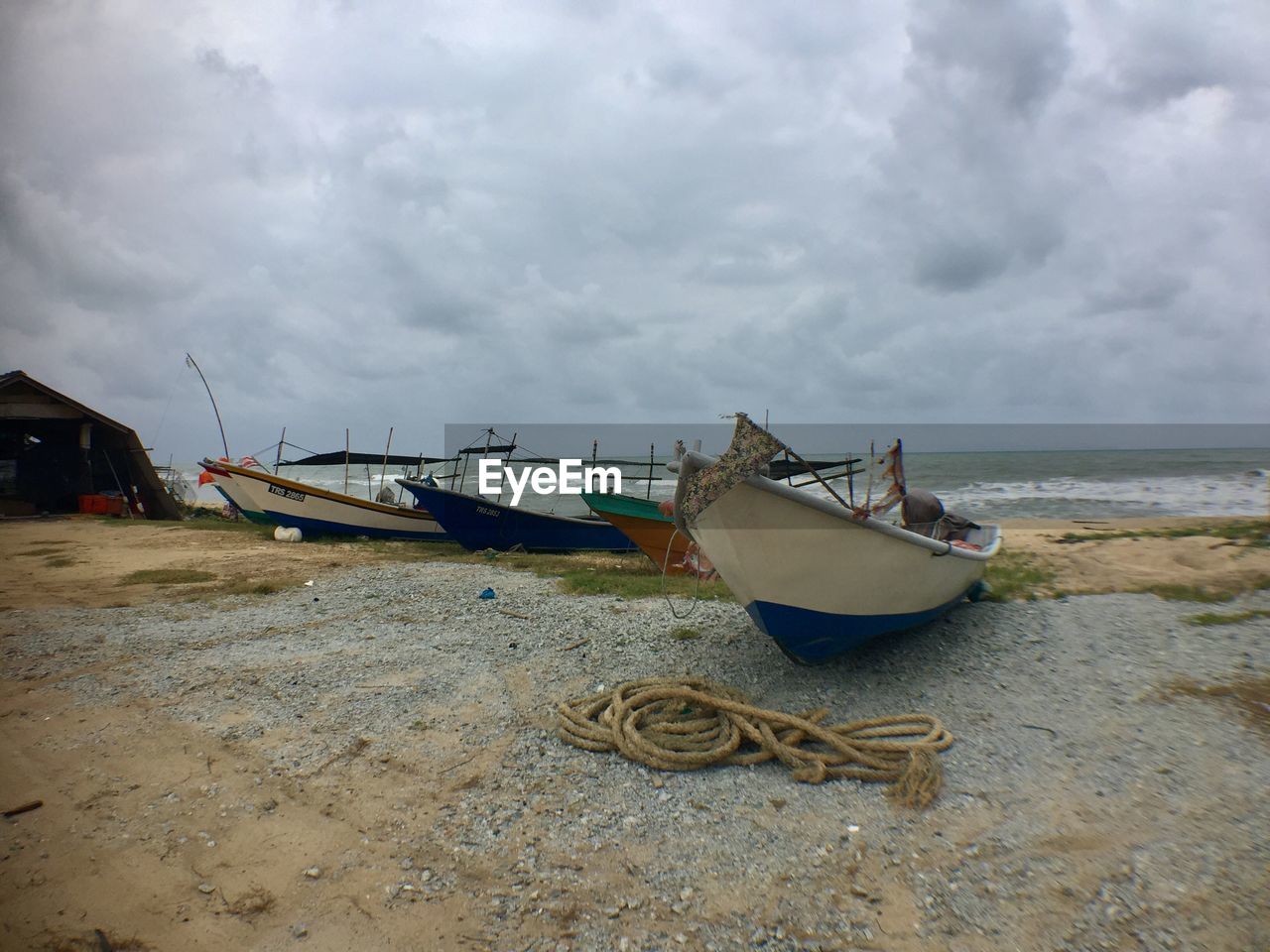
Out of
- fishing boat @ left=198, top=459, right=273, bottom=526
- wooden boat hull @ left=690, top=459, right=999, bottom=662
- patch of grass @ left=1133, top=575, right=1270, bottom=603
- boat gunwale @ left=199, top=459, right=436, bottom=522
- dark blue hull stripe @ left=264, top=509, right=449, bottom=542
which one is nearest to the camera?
wooden boat hull @ left=690, top=459, right=999, bottom=662

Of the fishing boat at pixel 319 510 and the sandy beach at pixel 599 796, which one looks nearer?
the sandy beach at pixel 599 796

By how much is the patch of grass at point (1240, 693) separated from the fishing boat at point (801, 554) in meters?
1.82

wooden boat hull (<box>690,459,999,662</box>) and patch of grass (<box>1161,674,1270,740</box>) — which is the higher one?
wooden boat hull (<box>690,459,999,662</box>)

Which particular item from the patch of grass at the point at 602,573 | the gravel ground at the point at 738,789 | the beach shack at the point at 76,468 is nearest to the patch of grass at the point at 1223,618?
the gravel ground at the point at 738,789

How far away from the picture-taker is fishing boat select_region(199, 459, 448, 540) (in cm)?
1659

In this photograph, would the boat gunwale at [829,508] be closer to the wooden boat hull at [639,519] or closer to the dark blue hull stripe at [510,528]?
the wooden boat hull at [639,519]

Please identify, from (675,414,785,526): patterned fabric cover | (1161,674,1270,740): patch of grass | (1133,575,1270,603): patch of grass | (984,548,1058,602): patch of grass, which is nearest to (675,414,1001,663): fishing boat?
(675,414,785,526): patterned fabric cover

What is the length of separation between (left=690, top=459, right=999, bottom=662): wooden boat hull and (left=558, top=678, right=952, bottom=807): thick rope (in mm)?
847

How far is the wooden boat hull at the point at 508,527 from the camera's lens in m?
15.1

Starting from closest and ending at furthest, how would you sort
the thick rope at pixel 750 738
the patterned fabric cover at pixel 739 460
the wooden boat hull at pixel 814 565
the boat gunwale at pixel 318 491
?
the thick rope at pixel 750 738
the patterned fabric cover at pixel 739 460
the wooden boat hull at pixel 814 565
the boat gunwale at pixel 318 491

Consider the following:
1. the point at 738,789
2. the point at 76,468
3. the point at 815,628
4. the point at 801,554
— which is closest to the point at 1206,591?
the point at 815,628

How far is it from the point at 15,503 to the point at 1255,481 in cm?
4850

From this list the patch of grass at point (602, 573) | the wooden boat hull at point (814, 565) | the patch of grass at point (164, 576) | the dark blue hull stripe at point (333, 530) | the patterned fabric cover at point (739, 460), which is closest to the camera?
the patterned fabric cover at point (739, 460)

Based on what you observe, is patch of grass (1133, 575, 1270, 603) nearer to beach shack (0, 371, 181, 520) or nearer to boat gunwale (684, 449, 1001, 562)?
boat gunwale (684, 449, 1001, 562)
